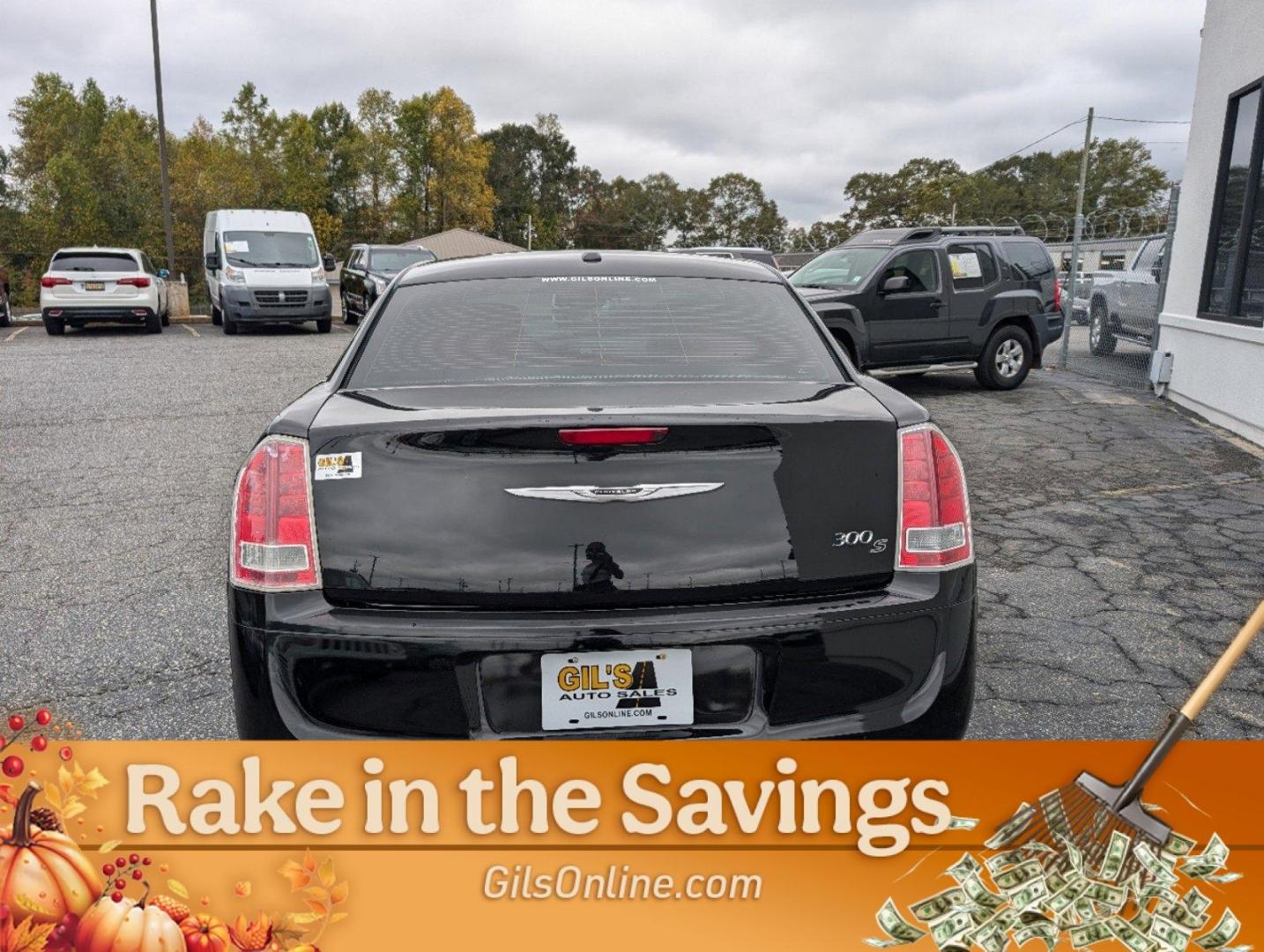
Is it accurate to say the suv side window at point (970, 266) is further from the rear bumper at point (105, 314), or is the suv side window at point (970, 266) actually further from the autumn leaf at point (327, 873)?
the rear bumper at point (105, 314)

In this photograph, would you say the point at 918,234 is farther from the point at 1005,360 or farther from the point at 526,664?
the point at 526,664

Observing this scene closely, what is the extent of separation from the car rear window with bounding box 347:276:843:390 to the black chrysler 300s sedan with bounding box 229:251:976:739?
296mm

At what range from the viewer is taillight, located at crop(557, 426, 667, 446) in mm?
2252

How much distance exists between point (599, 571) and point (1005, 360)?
36.3 ft

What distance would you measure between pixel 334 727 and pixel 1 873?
2.27 feet

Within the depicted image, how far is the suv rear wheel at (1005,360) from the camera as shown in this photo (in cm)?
1208

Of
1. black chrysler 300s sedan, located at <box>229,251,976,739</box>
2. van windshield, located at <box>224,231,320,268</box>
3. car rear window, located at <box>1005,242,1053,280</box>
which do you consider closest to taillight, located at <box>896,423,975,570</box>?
black chrysler 300s sedan, located at <box>229,251,976,739</box>

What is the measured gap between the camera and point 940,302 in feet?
38.3

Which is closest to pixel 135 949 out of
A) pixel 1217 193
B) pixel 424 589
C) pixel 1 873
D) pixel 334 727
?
pixel 1 873

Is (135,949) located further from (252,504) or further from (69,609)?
(69,609)

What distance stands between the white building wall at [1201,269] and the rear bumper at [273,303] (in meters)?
14.7

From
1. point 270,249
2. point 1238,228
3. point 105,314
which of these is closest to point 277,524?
point 1238,228

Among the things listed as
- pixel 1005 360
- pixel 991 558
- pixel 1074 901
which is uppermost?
pixel 1005 360

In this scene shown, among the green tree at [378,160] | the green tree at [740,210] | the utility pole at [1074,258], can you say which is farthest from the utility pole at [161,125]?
the green tree at [740,210]
